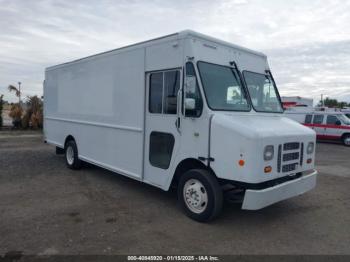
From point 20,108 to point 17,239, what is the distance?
19.7 metres

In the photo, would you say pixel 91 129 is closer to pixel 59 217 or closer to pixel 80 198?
pixel 80 198

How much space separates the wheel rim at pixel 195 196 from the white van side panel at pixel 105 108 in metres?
1.30

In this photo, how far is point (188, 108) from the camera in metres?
4.65

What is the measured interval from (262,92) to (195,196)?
2.48 metres

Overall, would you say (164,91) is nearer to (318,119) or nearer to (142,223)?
(142,223)

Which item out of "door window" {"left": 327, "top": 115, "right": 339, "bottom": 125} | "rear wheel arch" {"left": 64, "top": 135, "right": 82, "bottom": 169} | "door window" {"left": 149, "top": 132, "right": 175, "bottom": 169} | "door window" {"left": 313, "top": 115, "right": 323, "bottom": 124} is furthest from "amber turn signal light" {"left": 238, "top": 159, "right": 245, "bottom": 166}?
Result: "door window" {"left": 313, "top": 115, "right": 323, "bottom": 124}

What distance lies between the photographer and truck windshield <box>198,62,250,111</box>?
4.73m

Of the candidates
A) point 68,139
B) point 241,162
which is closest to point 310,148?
point 241,162

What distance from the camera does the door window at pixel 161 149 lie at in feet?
17.2

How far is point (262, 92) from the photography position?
567 centimetres

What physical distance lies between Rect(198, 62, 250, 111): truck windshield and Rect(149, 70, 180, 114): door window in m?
0.52

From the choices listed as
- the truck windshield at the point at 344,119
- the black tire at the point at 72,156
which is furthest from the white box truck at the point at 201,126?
the truck windshield at the point at 344,119

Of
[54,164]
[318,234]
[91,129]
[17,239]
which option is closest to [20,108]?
[54,164]

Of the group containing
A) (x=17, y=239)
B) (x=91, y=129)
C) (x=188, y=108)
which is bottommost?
(x=17, y=239)
